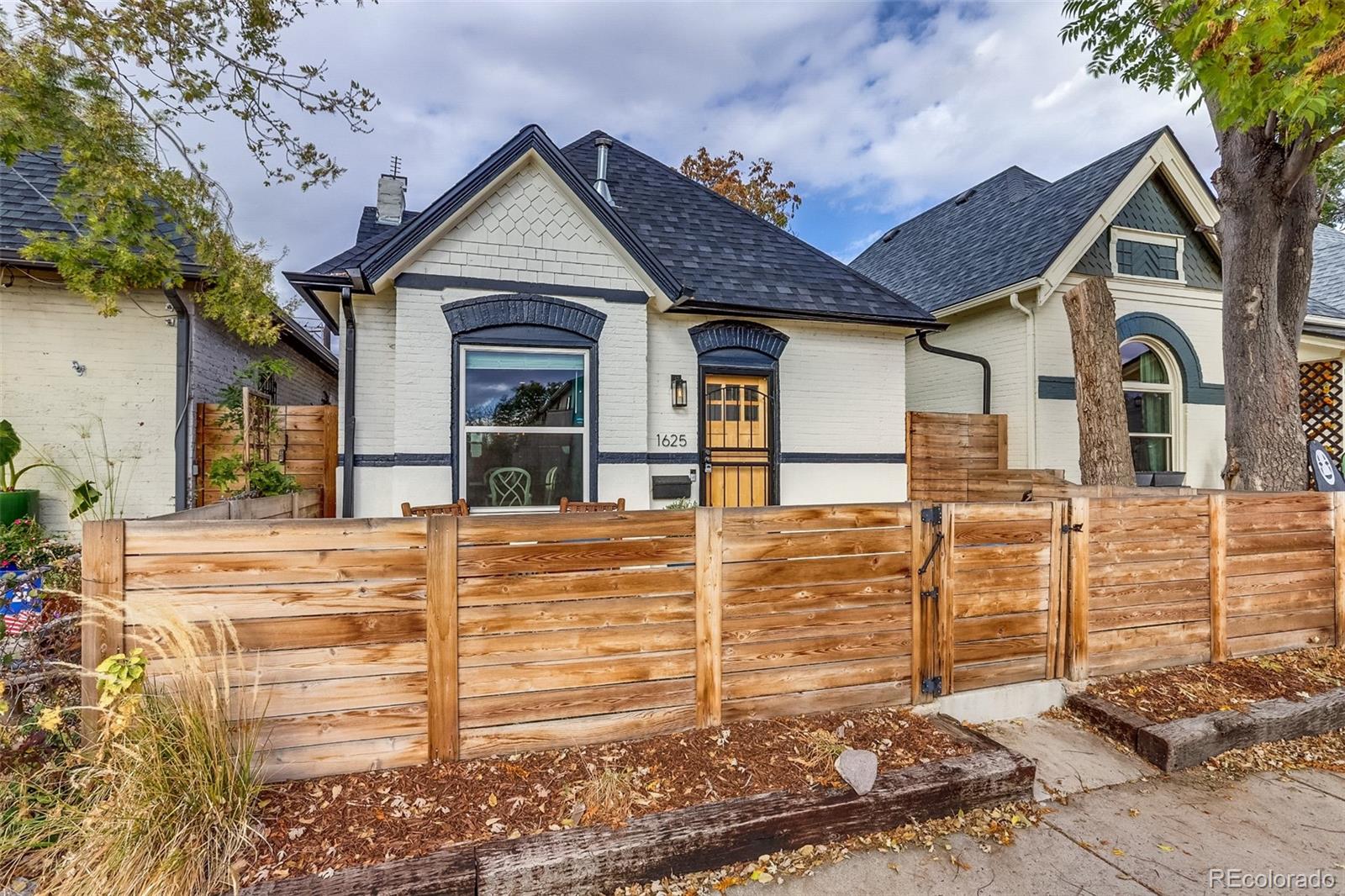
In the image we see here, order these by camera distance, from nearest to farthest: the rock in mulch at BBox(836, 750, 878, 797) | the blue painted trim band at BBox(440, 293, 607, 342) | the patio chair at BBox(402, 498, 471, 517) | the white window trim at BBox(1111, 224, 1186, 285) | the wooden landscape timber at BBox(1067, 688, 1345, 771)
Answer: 1. the rock in mulch at BBox(836, 750, 878, 797)
2. the wooden landscape timber at BBox(1067, 688, 1345, 771)
3. the patio chair at BBox(402, 498, 471, 517)
4. the blue painted trim band at BBox(440, 293, 607, 342)
5. the white window trim at BBox(1111, 224, 1186, 285)

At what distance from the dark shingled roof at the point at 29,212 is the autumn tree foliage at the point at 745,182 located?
1594 centimetres

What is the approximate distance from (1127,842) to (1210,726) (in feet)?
4.58

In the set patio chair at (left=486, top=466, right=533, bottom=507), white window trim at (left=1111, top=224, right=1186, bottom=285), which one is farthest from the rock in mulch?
white window trim at (left=1111, top=224, right=1186, bottom=285)

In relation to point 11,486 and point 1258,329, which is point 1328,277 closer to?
point 1258,329

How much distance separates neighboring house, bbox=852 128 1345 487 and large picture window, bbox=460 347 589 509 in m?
6.91

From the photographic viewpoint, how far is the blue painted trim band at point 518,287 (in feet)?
21.0

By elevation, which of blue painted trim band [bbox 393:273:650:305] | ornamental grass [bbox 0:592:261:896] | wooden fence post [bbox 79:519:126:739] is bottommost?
ornamental grass [bbox 0:592:261:896]

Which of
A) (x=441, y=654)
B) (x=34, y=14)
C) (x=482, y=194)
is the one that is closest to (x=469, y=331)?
(x=482, y=194)

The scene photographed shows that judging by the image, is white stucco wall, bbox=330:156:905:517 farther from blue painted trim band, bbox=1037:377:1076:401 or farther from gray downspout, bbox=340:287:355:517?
blue painted trim band, bbox=1037:377:1076:401

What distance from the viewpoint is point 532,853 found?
2.39 m

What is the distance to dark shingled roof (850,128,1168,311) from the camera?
964 centimetres

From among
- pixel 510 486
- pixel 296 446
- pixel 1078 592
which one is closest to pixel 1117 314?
pixel 1078 592

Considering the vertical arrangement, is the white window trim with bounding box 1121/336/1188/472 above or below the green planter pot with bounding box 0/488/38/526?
above

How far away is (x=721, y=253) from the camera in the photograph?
8828 mm
